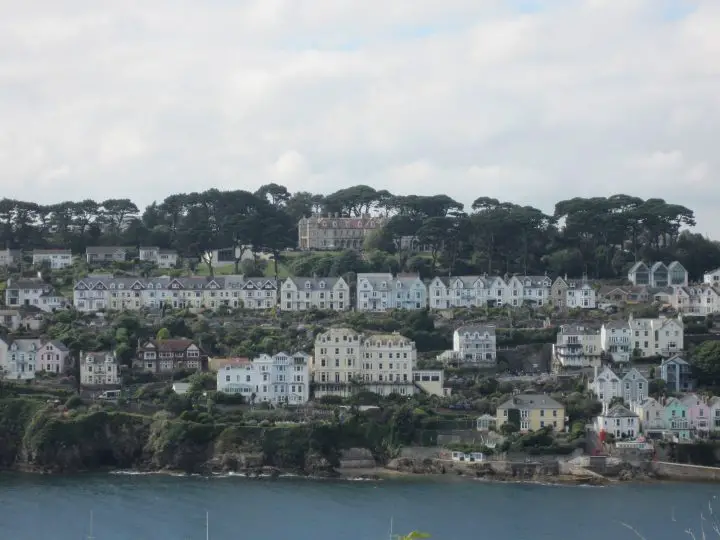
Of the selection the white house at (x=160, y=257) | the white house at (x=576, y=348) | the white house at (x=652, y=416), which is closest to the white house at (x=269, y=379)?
the white house at (x=576, y=348)

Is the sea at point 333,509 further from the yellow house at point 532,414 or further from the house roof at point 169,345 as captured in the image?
the house roof at point 169,345

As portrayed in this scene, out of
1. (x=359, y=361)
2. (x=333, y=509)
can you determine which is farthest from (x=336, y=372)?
(x=333, y=509)

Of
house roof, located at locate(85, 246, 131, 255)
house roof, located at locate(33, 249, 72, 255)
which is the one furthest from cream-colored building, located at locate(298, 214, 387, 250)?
house roof, located at locate(33, 249, 72, 255)

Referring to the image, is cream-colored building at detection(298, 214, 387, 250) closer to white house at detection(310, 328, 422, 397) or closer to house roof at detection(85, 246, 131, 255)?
house roof at detection(85, 246, 131, 255)

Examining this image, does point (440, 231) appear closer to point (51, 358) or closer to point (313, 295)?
point (313, 295)

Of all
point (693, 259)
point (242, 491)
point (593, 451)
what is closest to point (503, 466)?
point (593, 451)

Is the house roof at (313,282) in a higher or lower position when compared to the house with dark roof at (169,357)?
higher

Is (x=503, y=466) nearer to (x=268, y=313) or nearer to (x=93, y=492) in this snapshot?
(x=93, y=492)

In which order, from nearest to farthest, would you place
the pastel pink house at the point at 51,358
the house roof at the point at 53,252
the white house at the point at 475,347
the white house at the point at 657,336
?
1. the pastel pink house at the point at 51,358
2. the white house at the point at 657,336
3. the white house at the point at 475,347
4. the house roof at the point at 53,252
